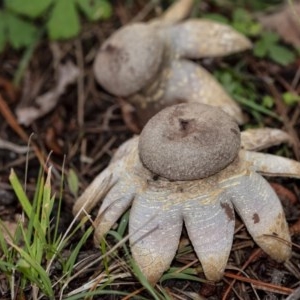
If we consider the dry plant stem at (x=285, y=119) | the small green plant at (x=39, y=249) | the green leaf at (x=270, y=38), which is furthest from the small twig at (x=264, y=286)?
the green leaf at (x=270, y=38)

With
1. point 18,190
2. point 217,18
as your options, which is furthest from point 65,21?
point 18,190

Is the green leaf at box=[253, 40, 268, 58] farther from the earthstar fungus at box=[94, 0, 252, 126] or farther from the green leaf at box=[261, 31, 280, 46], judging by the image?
the earthstar fungus at box=[94, 0, 252, 126]

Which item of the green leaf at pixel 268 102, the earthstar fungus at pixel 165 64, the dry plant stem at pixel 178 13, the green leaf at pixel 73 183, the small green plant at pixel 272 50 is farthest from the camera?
the small green plant at pixel 272 50

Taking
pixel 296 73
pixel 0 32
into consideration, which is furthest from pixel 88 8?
pixel 296 73

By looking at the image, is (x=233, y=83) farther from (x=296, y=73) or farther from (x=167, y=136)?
(x=167, y=136)

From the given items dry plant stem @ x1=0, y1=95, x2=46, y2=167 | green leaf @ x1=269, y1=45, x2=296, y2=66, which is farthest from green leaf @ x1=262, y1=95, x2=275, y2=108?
dry plant stem @ x1=0, y1=95, x2=46, y2=167

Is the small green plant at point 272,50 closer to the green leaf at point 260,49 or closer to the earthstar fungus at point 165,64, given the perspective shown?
the green leaf at point 260,49
